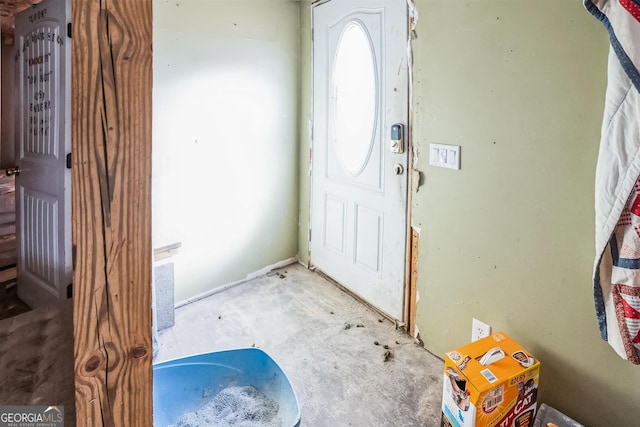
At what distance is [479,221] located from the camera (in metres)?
1.81

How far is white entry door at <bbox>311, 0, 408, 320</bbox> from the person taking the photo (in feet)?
7.38

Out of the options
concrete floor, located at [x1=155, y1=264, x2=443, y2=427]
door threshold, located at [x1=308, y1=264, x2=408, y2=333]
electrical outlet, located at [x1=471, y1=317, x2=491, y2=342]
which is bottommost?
concrete floor, located at [x1=155, y1=264, x2=443, y2=427]

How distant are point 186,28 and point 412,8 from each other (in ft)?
4.37

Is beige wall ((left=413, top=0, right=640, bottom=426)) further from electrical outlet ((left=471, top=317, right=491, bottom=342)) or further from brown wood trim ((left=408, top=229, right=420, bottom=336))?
brown wood trim ((left=408, top=229, right=420, bottom=336))

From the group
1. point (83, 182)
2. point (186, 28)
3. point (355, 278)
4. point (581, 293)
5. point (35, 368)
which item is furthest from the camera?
point (355, 278)

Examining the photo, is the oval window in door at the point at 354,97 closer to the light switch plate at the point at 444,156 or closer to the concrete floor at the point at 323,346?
the light switch plate at the point at 444,156

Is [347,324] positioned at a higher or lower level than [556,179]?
lower

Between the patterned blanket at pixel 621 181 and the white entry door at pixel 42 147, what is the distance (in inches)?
58.7

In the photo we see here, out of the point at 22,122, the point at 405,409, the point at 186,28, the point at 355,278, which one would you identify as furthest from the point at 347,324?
the point at 186,28

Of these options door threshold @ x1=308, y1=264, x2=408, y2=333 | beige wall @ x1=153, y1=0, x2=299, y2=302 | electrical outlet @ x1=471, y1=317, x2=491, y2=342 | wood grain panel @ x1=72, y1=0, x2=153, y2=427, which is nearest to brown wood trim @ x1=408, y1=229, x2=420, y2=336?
door threshold @ x1=308, y1=264, x2=408, y2=333

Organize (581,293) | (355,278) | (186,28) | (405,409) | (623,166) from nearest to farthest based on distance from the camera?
(623,166) → (581,293) → (405,409) → (186,28) → (355,278)

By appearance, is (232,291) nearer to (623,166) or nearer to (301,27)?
(301,27)

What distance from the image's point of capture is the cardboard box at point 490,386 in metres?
1.37

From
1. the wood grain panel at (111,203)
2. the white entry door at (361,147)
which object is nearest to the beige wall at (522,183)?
the white entry door at (361,147)
